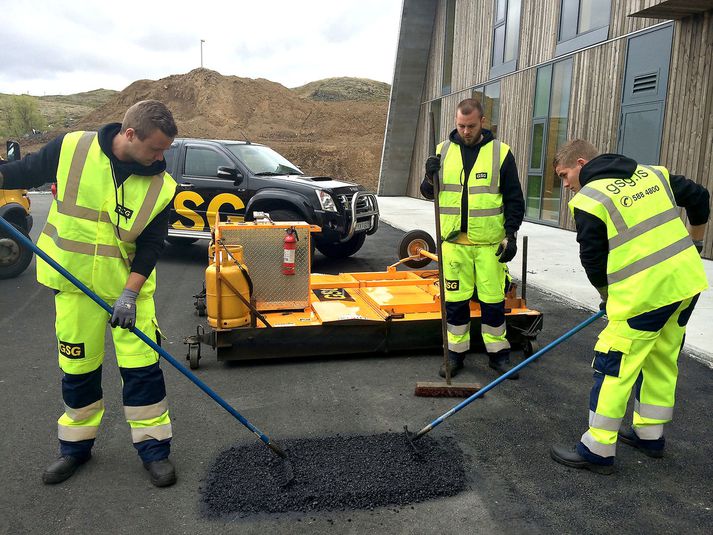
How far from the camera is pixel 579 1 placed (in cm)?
1260

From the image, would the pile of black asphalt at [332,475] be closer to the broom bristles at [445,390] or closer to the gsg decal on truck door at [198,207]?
the broom bristles at [445,390]

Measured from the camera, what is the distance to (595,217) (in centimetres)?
311

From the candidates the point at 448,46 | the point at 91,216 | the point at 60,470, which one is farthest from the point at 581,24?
the point at 60,470

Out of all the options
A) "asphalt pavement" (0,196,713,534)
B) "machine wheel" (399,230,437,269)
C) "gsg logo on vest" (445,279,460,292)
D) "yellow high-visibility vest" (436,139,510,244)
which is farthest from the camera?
"machine wheel" (399,230,437,269)

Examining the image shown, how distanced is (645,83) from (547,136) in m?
3.33

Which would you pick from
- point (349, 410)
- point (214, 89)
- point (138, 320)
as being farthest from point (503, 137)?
point (214, 89)

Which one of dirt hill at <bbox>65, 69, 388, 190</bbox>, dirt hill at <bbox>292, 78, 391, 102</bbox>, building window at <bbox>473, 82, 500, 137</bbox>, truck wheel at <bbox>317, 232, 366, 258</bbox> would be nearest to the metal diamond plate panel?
truck wheel at <bbox>317, 232, 366, 258</bbox>

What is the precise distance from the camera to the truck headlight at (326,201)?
8672 mm

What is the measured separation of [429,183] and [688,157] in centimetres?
699

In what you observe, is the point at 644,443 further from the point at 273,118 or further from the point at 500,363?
the point at 273,118

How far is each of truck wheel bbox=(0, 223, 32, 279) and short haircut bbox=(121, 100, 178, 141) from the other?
6.29m

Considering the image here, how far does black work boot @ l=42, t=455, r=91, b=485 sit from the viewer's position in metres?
3.12

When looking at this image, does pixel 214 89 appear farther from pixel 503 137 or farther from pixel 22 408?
pixel 22 408

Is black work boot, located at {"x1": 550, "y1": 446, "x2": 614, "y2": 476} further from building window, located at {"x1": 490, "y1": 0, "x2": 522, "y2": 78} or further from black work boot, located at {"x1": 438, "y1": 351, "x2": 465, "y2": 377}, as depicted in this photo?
building window, located at {"x1": 490, "y1": 0, "x2": 522, "y2": 78}
